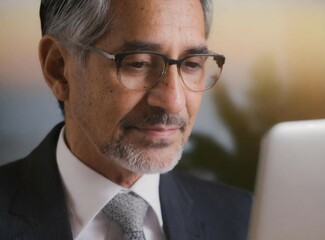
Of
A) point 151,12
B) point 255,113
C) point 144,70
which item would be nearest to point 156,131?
point 144,70

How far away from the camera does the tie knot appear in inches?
35.2

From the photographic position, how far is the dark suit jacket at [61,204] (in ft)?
2.91

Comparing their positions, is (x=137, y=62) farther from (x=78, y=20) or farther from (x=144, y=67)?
(x=78, y=20)

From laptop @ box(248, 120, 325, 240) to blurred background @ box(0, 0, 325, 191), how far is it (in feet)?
2.09

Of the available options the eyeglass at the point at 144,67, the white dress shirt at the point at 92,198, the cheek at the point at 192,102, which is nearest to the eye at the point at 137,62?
the eyeglass at the point at 144,67

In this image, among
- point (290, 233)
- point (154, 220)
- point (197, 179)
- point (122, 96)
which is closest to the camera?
point (290, 233)

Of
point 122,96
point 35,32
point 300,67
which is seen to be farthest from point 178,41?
point 300,67

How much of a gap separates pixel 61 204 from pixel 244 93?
567 millimetres

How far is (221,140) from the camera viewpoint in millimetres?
1243

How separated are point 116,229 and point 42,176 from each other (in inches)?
7.4

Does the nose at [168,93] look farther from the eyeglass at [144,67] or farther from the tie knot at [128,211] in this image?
the tie knot at [128,211]

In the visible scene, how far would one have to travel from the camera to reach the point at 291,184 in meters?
0.57

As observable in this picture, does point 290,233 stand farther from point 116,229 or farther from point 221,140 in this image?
point 221,140

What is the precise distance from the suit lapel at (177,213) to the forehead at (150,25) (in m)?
0.34
